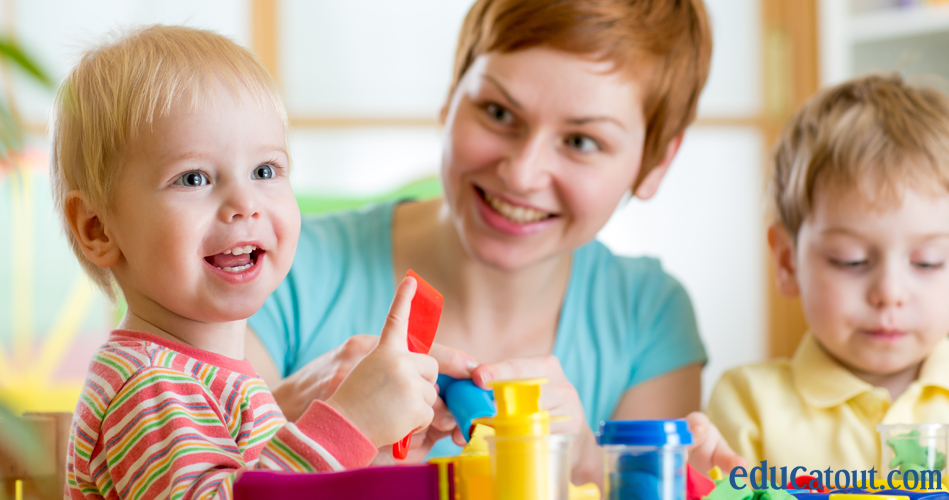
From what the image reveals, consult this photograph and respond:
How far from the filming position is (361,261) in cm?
118

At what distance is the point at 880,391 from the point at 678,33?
0.51 meters

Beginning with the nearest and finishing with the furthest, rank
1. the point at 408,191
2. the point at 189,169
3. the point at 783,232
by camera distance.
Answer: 1. the point at 189,169
2. the point at 783,232
3. the point at 408,191

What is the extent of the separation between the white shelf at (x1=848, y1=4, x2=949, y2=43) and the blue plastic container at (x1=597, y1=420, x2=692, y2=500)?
2.29 m

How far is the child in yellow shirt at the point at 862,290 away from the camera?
39.2 inches

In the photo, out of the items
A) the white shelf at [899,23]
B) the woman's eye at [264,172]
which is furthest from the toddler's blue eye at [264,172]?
the white shelf at [899,23]

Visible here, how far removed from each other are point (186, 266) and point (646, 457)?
347mm

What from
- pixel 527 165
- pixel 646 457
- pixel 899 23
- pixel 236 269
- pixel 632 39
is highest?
pixel 899 23

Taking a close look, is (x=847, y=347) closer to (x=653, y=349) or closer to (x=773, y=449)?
(x=773, y=449)

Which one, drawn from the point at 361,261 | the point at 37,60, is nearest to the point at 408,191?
the point at 361,261

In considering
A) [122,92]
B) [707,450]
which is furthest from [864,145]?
[122,92]

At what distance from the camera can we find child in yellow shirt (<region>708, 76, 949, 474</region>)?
996 mm

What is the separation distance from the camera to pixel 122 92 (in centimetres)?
60

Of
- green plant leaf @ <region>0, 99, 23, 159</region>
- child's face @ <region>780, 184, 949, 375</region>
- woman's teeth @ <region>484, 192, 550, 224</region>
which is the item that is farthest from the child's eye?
green plant leaf @ <region>0, 99, 23, 159</region>

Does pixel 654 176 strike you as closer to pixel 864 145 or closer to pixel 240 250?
pixel 864 145
